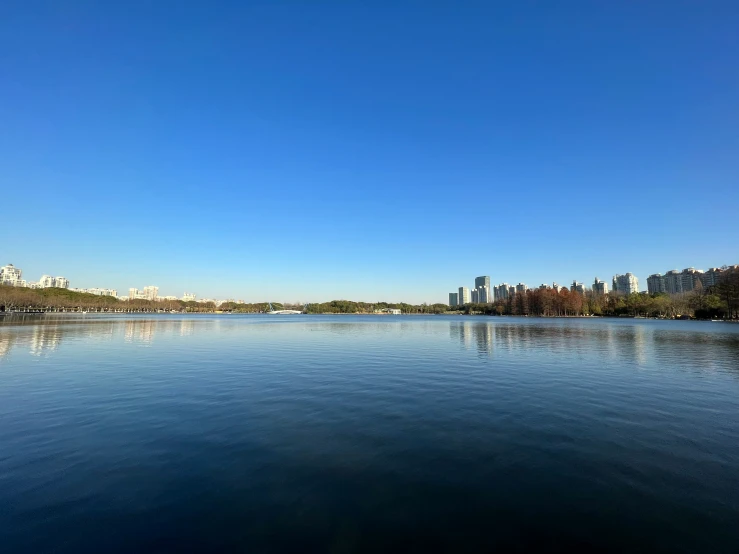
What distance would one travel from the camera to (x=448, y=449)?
9.47m

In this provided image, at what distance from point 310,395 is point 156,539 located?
9.93 meters

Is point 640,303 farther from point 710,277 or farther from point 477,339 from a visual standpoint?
point 477,339

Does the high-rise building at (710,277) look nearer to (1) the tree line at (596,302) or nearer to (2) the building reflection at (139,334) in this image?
(1) the tree line at (596,302)

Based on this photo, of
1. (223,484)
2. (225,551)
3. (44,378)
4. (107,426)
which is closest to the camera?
(225,551)

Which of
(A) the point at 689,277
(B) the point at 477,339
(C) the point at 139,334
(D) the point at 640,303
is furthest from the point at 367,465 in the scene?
(A) the point at 689,277

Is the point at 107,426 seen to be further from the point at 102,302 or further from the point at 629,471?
the point at 102,302

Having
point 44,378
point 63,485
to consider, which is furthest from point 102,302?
point 63,485

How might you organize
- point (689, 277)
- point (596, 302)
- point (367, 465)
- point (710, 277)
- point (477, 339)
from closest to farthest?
point (367, 465)
point (477, 339)
point (596, 302)
point (710, 277)
point (689, 277)

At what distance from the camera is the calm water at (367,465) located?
5.91 metres

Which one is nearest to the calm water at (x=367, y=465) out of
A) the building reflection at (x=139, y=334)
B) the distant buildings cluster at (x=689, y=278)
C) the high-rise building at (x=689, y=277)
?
the building reflection at (x=139, y=334)

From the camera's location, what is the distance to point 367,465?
Result: 8.47 metres

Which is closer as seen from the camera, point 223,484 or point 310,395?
point 223,484

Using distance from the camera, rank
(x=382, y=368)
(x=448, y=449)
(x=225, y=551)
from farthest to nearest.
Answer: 1. (x=382, y=368)
2. (x=448, y=449)
3. (x=225, y=551)

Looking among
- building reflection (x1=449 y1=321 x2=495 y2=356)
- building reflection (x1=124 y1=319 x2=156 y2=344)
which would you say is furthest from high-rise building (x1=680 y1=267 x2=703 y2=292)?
building reflection (x1=124 y1=319 x2=156 y2=344)
